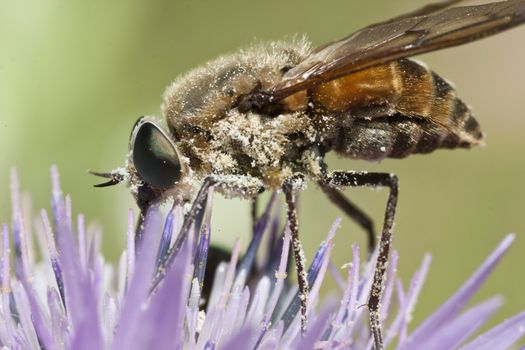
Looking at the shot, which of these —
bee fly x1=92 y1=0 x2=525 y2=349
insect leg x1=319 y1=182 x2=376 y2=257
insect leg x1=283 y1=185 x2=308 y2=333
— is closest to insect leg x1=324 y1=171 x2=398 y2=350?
bee fly x1=92 y1=0 x2=525 y2=349

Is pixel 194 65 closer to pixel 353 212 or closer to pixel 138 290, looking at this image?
pixel 353 212

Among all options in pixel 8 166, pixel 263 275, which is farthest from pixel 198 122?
pixel 8 166

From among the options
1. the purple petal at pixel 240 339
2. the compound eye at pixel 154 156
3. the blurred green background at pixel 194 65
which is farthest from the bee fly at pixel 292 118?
the purple petal at pixel 240 339

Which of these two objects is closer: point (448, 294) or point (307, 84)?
point (307, 84)

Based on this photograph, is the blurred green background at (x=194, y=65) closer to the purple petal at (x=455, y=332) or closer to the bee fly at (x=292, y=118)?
the bee fly at (x=292, y=118)

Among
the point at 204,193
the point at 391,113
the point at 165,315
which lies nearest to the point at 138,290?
the point at 165,315

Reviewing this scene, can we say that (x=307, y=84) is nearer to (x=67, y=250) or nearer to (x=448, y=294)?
(x=67, y=250)

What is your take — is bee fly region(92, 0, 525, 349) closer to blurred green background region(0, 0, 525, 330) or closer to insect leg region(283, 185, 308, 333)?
insect leg region(283, 185, 308, 333)
